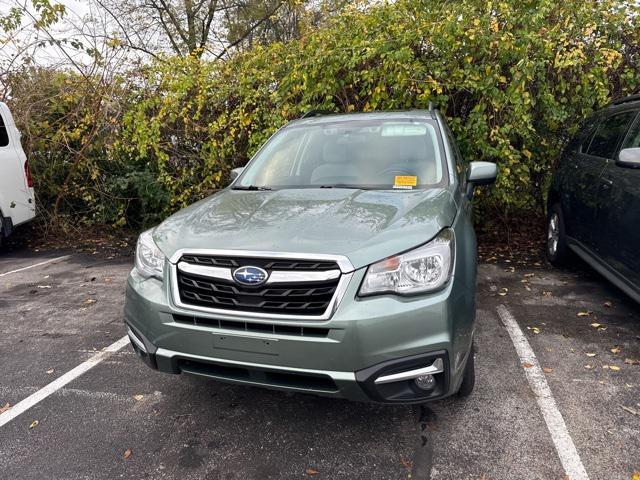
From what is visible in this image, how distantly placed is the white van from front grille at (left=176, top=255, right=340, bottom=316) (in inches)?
213

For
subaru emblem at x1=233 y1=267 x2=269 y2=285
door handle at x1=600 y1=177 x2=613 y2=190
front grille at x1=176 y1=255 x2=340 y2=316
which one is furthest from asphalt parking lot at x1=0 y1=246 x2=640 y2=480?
door handle at x1=600 y1=177 x2=613 y2=190

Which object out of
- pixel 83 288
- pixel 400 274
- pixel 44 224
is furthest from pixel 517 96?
pixel 44 224

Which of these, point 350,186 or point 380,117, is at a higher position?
point 380,117

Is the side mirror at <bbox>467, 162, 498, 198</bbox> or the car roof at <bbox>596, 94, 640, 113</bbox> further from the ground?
the car roof at <bbox>596, 94, 640, 113</bbox>

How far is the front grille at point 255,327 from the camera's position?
6.65 feet

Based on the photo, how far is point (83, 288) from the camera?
520 centimetres

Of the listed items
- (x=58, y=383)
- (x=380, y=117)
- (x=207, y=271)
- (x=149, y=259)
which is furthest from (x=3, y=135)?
(x=207, y=271)

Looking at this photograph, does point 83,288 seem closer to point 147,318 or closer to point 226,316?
point 147,318

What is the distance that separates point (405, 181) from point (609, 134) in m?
2.65

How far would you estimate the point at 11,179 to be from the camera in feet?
20.8

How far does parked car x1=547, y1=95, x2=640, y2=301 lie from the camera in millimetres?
3559

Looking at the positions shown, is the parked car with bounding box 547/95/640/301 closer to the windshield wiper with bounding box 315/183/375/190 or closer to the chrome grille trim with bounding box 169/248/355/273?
the windshield wiper with bounding box 315/183/375/190

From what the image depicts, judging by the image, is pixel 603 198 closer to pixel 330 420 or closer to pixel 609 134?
pixel 609 134

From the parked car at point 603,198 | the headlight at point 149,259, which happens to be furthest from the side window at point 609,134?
the headlight at point 149,259
